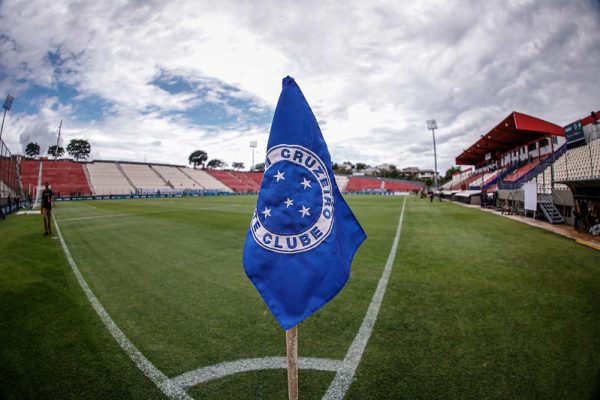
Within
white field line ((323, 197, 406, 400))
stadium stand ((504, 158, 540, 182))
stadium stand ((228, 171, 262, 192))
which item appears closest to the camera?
white field line ((323, 197, 406, 400))

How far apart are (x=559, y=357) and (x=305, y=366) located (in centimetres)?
239

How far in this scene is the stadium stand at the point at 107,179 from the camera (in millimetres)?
51969

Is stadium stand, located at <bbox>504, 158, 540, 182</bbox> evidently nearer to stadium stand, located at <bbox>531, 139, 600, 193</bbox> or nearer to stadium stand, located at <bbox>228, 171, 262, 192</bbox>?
stadium stand, located at <bbox>531, 139, 600, 193</bbox>

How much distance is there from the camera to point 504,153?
36.9 metres

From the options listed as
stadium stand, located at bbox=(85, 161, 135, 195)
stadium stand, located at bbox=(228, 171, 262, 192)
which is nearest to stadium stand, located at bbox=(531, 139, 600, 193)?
stadium stand, located at bbox=(85, 161, 135, 195)

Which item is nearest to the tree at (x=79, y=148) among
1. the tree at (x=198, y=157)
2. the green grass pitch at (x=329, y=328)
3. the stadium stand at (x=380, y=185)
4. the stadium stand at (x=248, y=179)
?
the tree at (x=198, y=157)

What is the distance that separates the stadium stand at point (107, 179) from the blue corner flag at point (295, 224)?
→ 60740 mm

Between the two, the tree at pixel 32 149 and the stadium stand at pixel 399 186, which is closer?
the stadium stand at pixel 399 186

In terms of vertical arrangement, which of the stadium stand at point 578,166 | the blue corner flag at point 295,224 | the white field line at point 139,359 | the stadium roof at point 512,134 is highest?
the stadium roof at point 512,134

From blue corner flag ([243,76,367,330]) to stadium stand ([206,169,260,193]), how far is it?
72.9m

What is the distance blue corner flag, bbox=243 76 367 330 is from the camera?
6.11ft

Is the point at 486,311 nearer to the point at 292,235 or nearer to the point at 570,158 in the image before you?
the point at 292,235

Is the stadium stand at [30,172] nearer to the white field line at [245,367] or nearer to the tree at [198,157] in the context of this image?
the tree at [198,157]

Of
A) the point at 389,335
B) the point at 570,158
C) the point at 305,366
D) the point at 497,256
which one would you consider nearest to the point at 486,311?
the point at 389,335
